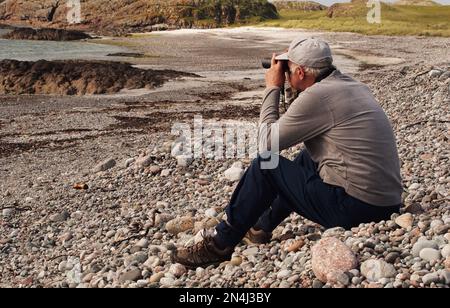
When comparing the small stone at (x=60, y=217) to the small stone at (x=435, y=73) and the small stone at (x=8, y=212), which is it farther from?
the small stone at (x=435, y=73)

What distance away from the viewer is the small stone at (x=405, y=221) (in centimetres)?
537

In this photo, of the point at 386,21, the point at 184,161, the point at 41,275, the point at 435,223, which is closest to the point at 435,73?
the point at 184,161

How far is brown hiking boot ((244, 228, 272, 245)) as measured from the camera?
583 cm

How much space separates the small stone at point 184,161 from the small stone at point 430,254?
6114mm

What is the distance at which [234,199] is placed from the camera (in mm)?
5125

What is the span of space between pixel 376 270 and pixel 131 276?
7.92 feet

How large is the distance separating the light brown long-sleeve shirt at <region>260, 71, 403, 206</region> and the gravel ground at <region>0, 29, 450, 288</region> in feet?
1.47

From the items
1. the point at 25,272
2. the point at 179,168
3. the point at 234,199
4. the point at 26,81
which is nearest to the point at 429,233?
the point at 234,199

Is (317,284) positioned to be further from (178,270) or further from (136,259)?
(136,259)

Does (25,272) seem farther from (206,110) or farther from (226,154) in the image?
(206,110)

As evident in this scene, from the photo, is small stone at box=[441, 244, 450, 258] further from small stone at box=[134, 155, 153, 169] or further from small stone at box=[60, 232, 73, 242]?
small stone at box=[134, 155, 153, 169]

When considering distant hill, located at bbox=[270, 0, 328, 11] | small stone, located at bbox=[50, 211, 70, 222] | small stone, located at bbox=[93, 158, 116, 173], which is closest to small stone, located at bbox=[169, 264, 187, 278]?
small stone, located at bbox=[50, 211, 70, 222]

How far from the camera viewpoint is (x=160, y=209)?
8.48 metres
